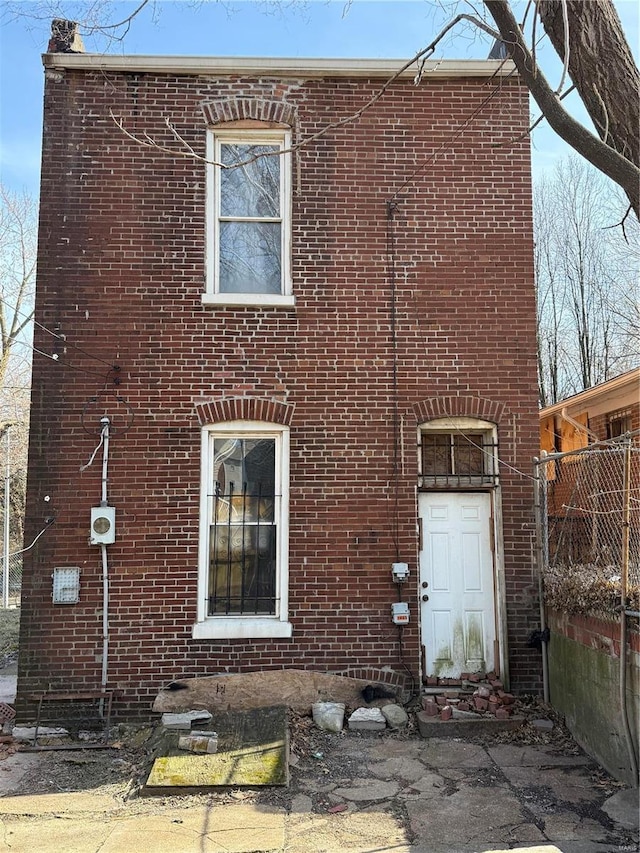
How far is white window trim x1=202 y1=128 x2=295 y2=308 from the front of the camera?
7867mm

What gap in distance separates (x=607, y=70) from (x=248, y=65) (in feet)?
16.1

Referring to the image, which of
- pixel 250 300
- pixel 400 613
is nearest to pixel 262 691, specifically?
pixel 400 613

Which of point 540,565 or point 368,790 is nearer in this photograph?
point 368,790

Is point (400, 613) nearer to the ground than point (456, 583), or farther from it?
nearer to the ground

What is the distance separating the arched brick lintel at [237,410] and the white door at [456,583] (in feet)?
6.33

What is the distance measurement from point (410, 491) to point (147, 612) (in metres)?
3.08

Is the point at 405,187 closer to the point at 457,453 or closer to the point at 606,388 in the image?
the point at 457,453

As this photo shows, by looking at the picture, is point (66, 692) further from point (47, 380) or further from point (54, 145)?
point (54, 145)

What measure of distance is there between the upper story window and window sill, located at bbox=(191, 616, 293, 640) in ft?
7.21

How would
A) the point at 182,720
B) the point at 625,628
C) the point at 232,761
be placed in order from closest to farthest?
the point at 625,628, the point at 232,761, the point at 182,720

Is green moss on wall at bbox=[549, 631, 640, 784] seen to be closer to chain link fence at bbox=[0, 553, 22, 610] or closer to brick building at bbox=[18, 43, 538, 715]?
brick building at bbox=[18, 43, 538, 715]

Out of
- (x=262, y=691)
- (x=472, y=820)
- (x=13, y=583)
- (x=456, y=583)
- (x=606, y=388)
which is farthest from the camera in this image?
(x=13, y=583)

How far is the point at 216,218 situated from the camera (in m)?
8.11

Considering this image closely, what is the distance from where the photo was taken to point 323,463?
25.5 ft
